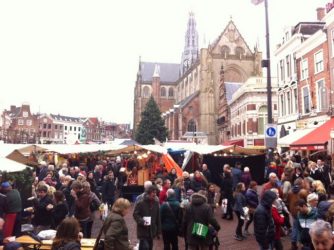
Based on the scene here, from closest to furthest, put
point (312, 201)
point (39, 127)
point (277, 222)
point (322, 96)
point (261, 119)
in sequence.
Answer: point (312, 201) → point (277, 222) → point (322, 96) → point (261, 119) → point (39, 127)

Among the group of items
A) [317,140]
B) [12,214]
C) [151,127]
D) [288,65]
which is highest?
[288,65]

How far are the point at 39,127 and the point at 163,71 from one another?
35834 millimetres

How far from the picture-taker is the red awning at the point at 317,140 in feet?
50.1

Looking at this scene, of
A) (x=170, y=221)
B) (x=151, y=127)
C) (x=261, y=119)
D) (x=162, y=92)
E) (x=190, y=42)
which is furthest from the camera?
(x=190, y=42)

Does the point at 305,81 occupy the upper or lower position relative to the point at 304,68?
lower

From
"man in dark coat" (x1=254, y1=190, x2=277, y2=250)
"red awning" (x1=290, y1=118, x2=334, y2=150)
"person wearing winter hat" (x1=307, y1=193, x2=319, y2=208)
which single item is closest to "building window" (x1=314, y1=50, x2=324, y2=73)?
"red awning" (x1=290, y1=118, x2=334, y2=150)

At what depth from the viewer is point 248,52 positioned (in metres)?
59.9

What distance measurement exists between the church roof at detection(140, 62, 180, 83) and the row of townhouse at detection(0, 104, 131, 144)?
20080mm

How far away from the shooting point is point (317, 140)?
50.9 ft

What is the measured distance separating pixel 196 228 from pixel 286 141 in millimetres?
14559

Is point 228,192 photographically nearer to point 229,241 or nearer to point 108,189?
point 229,241

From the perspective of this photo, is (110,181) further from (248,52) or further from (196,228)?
(248,52)

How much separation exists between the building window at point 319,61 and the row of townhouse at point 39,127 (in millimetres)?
57209

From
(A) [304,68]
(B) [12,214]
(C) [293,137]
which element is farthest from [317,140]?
(B) [12,214]
